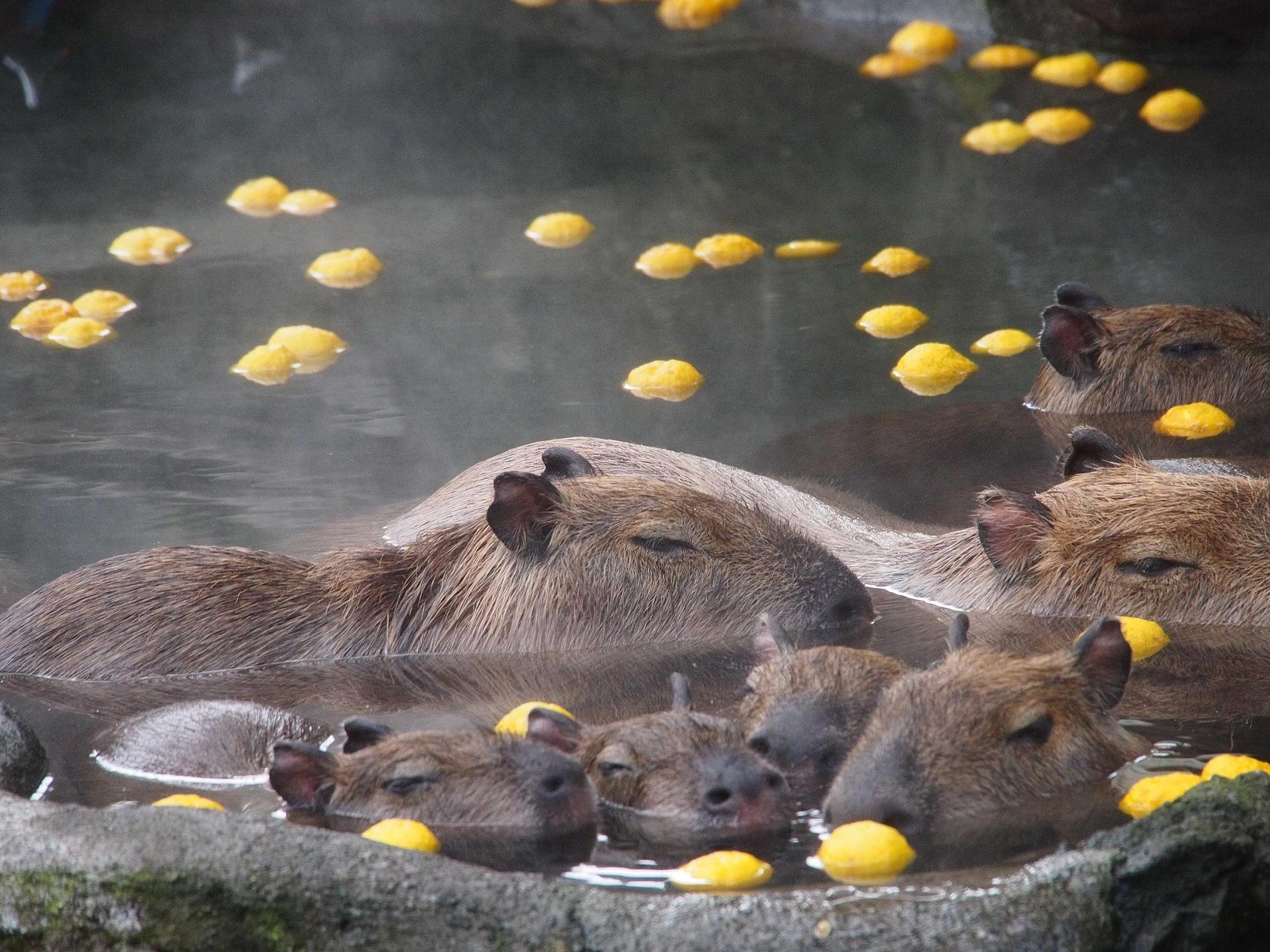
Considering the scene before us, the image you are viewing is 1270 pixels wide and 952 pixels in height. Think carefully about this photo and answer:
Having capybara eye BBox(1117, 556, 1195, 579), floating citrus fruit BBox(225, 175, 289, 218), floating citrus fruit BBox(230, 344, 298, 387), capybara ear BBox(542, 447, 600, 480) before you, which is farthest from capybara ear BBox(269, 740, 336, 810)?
floating citrus fruit BBox(225, 175, 289, 218)

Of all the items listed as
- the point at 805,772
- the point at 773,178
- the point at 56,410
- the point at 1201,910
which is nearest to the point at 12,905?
the point at 805,772

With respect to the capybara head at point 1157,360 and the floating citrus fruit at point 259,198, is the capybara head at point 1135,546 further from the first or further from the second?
the floating citrus fruit at point 259,198

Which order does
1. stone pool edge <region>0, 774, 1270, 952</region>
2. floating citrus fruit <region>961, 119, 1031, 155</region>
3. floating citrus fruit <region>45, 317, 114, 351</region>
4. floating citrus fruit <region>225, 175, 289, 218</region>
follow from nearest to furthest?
1. stone pool edge <region>0, 774, 1270, 952</region>
2. floating citrus fruit <region>45, 317, 114, 351</region>
3. floating citrus fruit <region>225, 175, 289, 218</region>
4. floating citrus fruit <region>961, 119, 1031, 155</region>

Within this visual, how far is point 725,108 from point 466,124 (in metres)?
1.77

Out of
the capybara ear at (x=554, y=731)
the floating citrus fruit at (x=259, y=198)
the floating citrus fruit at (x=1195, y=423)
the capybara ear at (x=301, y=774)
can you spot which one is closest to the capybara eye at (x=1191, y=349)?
the floating citrus fruit at (x=1195, y=423)

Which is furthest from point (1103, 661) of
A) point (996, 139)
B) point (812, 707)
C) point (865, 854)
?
point (996, 139)

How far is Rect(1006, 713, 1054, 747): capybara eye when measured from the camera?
421cm

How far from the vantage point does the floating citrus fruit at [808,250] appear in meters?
9.78

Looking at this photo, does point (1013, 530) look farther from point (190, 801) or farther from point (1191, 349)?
point (190, 801)

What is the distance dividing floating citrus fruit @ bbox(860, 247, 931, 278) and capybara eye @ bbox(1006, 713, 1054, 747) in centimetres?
543

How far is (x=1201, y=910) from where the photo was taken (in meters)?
3.46

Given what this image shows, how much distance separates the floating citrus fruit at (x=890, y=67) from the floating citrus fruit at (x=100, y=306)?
6.00 m

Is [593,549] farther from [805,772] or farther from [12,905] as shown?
[12,905]

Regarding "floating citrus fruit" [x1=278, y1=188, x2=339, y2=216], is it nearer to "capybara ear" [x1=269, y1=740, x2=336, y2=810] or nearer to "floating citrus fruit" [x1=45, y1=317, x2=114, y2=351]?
"floating citrus fruit" [x1=45, y1=317, x2=114, y2=351]
